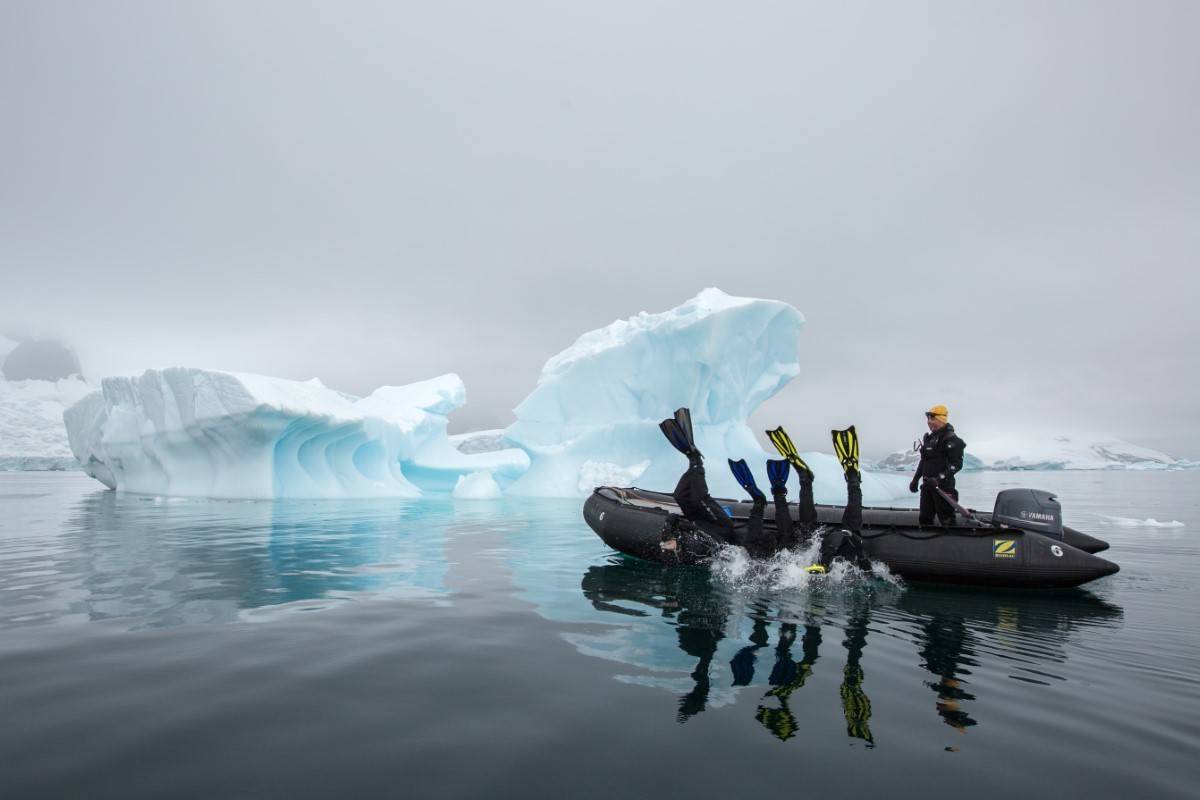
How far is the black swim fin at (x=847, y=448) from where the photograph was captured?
732 cm

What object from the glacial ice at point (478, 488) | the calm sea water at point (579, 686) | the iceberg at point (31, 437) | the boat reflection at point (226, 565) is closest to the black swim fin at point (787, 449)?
the calm sea water at point (579, 686)

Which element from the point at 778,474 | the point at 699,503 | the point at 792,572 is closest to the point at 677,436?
the point at 699,503

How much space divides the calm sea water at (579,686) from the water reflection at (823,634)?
0.03 metres

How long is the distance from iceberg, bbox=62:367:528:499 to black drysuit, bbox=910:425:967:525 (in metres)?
19.2

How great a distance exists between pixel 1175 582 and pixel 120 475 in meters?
34.8

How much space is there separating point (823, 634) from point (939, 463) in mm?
4363

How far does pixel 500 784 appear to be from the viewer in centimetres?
250

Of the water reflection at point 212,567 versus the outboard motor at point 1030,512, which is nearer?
the water reflection at point 212,567

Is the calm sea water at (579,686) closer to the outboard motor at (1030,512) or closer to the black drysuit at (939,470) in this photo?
the outboard motor at (1030,512)

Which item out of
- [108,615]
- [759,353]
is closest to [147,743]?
[108,615]

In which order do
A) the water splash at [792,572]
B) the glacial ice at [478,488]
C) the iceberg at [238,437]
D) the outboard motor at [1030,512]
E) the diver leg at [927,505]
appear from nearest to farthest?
the water splash at [792,572]
the outboard motor at [1030,512]
the diver leg at [927,505]
the iceberg at [238,437]
the glacial ice at [478,488]

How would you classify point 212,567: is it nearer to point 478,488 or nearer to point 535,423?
point 478,488

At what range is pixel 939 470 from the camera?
812 cm

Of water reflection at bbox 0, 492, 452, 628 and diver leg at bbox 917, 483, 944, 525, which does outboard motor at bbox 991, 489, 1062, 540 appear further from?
water reflection at bbox 0, 492, 452, 628
